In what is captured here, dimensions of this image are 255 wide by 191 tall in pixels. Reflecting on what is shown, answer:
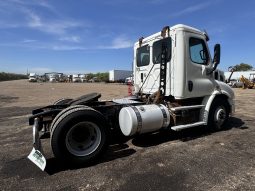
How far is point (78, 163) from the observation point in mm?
4828

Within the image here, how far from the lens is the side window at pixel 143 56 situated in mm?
7633

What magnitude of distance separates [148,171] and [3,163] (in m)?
2.95

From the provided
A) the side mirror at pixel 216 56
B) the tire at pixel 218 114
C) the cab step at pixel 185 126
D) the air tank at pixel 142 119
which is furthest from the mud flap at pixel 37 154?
the side mirror at pixel 216 56

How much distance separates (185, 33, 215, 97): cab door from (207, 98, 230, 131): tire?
1.46 feet

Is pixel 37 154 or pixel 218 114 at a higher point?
pixel 218 114

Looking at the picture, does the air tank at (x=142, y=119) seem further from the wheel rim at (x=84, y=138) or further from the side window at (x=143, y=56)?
the side window at (x=143, y=56)

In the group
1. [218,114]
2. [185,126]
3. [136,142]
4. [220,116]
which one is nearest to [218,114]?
[218,114]

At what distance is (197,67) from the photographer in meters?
6.83

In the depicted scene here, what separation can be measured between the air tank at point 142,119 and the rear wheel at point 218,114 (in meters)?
1.76

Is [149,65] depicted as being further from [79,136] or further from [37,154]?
[37,154]

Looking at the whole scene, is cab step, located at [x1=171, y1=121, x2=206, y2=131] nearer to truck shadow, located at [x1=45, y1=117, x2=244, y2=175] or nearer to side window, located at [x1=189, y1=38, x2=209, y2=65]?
truck shadow, located at [x1=45, y1=117, x2=244, y2=175]

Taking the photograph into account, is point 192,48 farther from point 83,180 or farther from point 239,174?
point 83,180

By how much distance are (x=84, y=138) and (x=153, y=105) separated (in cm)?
192

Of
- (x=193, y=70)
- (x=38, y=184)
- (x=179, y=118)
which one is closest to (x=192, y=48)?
(x=193, y=70)
